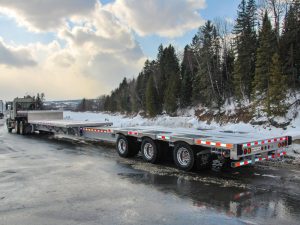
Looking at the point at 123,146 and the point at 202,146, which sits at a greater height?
the point at 202,146

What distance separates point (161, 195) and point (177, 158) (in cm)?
267

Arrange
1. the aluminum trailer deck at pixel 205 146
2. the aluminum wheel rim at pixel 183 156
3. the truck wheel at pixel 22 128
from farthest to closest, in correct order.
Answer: the truck wheel at pixel 22 128 < the aluminum wheel rim at pixel 183 156 < the aluminum trailer deck at pixel 205 146

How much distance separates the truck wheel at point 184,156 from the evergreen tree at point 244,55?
3344 centimetres

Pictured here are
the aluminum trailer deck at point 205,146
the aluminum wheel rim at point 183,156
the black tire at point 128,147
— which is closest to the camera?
the aluminum trailer deck at point 205,146

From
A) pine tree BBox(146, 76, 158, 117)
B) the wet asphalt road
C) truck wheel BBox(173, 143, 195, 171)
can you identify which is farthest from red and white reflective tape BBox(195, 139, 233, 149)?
pine tree BBox(146, 76, 158, 117)

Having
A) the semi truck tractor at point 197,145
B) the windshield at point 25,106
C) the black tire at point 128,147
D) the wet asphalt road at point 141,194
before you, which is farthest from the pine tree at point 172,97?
the wet asphalt road at point 141,194

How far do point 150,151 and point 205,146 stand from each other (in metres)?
2.70

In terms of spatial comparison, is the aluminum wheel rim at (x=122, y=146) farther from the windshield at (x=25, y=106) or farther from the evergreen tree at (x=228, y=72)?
the evergreen tree at (x=228, y=72)

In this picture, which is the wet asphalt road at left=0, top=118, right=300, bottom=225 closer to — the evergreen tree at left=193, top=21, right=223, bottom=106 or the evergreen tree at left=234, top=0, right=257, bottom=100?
the evergreen tree at left=234, top=0, right=257, bottom=100

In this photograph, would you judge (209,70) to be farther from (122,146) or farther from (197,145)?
(197,145)

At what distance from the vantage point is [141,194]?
22.7 feet

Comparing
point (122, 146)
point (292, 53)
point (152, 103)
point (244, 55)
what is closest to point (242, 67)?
point (244, 55)

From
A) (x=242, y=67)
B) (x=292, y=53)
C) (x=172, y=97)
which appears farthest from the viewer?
(x=172, y=97)

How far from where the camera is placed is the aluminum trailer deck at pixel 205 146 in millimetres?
8016
